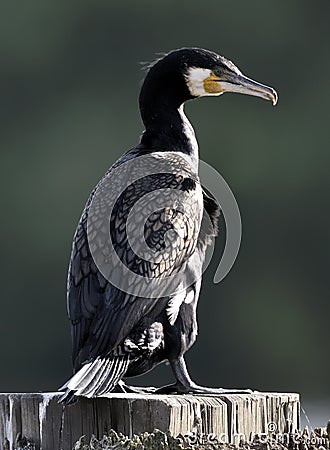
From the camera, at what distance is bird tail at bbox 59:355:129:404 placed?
13.8ft

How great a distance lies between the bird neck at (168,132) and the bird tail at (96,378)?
926 mm

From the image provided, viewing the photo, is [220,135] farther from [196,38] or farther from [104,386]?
[104,386]

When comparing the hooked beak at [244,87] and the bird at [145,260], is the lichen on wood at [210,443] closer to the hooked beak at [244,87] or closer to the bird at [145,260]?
the bird at [145,260]

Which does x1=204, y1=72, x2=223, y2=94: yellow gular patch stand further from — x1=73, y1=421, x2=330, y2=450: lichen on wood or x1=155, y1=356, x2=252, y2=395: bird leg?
x1=73, y1=421, x2=330, y2=450: lichen on wood

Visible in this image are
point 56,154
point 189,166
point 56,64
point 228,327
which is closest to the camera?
point 189,166

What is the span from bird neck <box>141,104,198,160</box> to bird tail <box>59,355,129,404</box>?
3.04ft

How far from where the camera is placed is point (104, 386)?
4297mm

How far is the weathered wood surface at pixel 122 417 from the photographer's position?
414 centimetres

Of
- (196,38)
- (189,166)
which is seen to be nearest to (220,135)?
(196,38)

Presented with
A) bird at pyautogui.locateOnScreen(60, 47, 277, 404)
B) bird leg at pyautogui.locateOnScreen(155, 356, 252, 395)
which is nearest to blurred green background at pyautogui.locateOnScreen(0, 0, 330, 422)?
bird at pyautogui.locateOnScreen(60, 47, 277, 404)

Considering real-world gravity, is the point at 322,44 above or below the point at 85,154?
above

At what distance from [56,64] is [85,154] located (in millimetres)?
2327

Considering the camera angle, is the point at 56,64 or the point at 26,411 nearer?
the point at 26,411

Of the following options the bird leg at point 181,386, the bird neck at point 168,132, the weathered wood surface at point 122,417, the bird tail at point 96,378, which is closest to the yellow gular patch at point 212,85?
the bird neck at point 168,132
